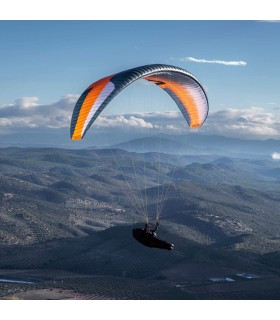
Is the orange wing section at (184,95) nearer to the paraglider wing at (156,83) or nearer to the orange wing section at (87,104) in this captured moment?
the paraglider wing at (156,83)

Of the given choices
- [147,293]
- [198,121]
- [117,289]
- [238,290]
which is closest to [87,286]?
[117,289]

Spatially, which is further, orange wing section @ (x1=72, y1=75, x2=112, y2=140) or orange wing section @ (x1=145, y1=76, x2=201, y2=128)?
orange wing section @ (x1=145, y1=76, x2=201, y2=128)

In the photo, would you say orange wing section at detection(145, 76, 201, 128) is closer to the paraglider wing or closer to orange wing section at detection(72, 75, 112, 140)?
the paraglider wing

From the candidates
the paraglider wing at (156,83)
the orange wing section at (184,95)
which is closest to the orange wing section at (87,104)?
the paraglider wing at (156,83)

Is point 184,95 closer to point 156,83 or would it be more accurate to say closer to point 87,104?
point 156,83

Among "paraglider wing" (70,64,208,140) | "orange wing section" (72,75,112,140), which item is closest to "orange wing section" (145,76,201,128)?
"paraglider wing" (70,64,208,140)

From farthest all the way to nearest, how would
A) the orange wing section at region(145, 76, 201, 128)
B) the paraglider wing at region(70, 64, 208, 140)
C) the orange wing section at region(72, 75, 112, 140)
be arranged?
the orange wing section at region(145, 76, 201, 128), the paraglider wing at region(70, 64, 208, 140), the orange wing section at region(72, 75, 112, 140)

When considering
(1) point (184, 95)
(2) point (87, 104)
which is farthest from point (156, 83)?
(2) point (87, 104)

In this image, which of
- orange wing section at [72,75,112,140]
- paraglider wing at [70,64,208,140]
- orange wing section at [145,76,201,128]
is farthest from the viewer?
orange wing section at [145,76,201,128]
